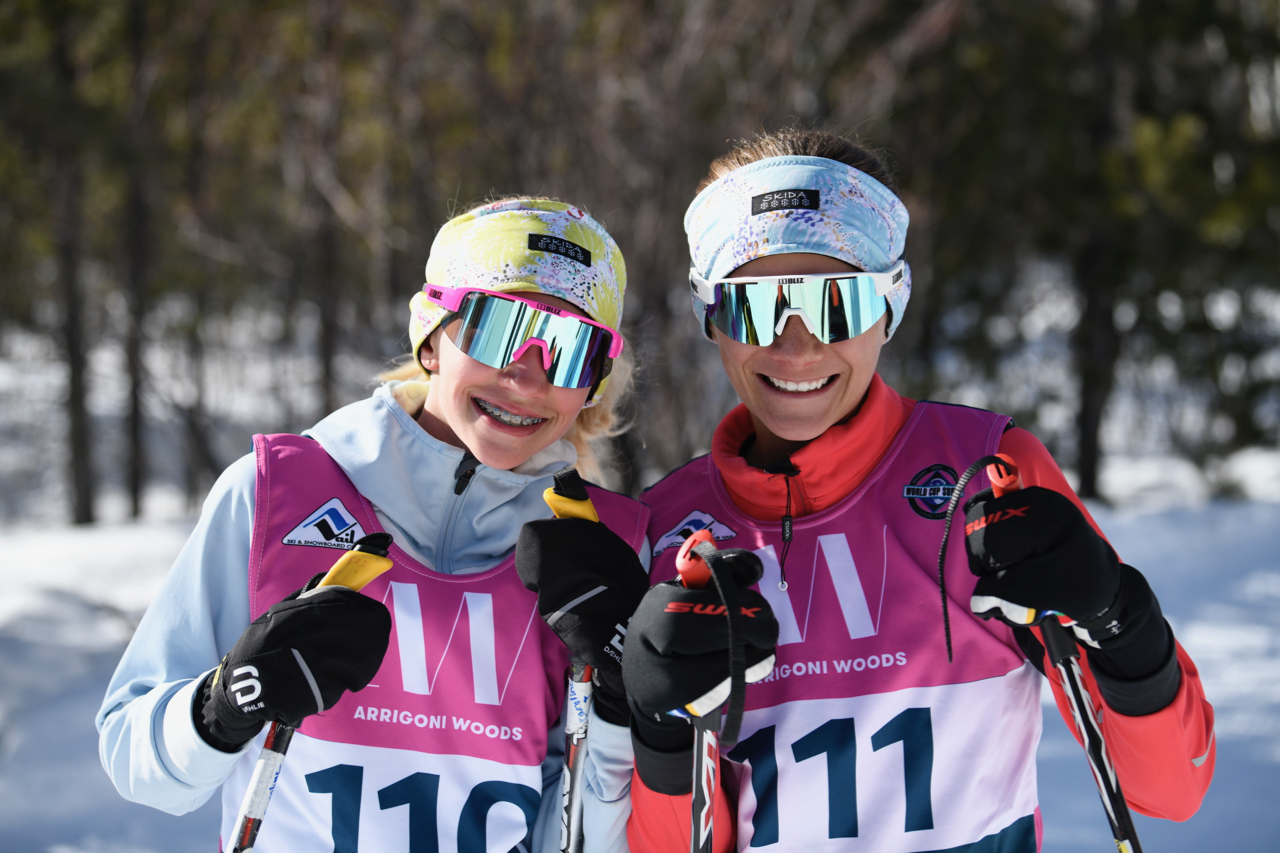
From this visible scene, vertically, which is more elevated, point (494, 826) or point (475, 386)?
point (475, 386)

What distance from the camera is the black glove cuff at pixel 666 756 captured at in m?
1.59

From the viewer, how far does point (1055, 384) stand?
10.5 meters

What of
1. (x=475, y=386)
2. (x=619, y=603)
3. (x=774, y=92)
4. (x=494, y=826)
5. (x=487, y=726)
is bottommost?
(x=494, y=826)

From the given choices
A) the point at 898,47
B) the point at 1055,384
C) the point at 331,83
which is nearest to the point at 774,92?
the point at 898,47

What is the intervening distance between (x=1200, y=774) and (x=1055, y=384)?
383 inches

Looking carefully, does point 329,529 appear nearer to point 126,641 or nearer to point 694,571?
point 694,571

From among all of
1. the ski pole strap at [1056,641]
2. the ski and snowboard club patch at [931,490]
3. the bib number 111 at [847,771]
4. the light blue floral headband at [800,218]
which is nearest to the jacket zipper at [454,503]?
the light blue floral headband at [800,218]

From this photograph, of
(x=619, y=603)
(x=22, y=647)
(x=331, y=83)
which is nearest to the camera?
(x=619, y=603)

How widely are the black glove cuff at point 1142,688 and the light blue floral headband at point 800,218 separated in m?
0.75

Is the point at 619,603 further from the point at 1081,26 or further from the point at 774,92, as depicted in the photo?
the point at 1081,26

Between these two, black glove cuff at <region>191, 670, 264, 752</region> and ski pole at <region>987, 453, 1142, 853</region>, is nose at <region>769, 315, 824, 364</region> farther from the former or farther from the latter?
black glove cuff at <region>191, 670, 264, 752</region>

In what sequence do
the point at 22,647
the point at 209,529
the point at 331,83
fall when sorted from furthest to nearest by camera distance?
the point at 331,83, the point at 22,647, the point at 209,529

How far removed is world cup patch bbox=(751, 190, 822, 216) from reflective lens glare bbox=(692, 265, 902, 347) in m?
0.14

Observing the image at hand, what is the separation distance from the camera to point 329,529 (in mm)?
1766
